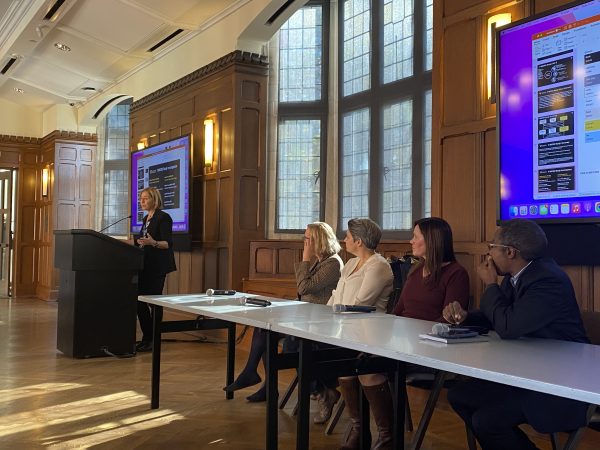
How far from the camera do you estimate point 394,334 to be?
89.0 inches

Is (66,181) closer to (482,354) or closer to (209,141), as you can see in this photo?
(209,141)

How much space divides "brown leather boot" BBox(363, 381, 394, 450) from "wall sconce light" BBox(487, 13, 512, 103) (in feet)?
5.54

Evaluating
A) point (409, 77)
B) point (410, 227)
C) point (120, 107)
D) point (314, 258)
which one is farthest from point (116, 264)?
point (120, 107)

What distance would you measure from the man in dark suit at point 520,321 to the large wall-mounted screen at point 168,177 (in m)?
4.81

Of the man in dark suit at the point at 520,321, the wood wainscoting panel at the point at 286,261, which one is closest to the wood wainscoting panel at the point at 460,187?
the man in dark suit at the point at 520,321

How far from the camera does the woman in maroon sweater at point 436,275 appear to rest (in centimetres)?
305

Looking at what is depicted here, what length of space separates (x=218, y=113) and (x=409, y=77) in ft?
6.44

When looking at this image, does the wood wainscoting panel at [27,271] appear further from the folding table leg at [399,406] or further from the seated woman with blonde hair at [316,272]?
the folding table leg at [399,406]

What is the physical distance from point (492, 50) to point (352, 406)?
2.02m

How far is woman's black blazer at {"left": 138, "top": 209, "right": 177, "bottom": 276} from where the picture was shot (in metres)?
5.85

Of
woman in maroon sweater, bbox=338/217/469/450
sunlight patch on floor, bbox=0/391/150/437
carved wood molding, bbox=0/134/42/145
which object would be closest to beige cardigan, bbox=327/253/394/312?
woman in maroon sweater, bbox=338/217/469/450

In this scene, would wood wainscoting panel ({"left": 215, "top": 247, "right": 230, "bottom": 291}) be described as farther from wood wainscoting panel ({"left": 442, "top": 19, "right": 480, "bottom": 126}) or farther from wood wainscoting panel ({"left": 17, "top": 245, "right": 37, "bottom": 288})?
wood wainscoting panel ({"left": 17, "top": 245, "right": 37, "bottom": 288})

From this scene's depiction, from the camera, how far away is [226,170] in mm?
6633

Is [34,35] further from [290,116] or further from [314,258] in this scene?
[314,258]
